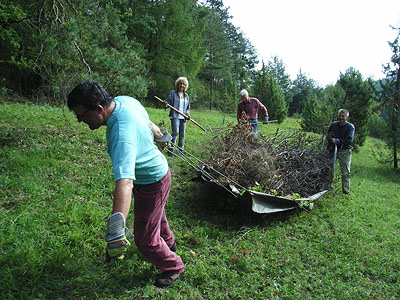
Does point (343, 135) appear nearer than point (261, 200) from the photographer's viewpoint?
No

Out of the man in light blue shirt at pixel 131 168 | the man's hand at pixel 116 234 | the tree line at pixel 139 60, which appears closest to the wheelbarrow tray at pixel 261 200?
the man in light blue shirt at pixel 131 168

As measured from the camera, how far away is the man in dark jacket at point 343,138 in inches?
239

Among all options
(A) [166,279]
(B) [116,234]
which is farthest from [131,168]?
(A) [166,279]

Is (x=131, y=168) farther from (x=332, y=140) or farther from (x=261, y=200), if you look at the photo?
(x=332, y=140)

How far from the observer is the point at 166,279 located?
8.86 ft

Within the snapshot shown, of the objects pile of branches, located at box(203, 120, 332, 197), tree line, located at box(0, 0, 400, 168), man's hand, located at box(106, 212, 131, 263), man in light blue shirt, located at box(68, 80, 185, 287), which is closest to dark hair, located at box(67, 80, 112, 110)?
man in light blue shirt, located at box(68, 80, 185, 287)

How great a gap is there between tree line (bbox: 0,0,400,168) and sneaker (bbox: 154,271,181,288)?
3.86 meters

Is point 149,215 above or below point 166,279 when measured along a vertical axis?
above

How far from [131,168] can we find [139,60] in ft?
17.7

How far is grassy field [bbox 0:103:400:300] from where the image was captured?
9.03 ft

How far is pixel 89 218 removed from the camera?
360 cm

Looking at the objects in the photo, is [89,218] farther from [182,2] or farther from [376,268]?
[182,2]

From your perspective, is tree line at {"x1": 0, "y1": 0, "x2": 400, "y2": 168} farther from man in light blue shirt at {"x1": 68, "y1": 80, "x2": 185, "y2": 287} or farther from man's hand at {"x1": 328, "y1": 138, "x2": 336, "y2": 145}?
man in light blue shirt at {"x1": 68, "y1": 80, "x2": 185, "y2": 287}

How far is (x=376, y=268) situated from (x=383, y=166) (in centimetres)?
1090
